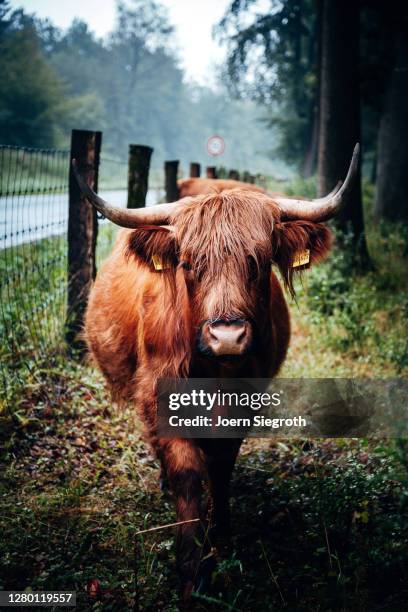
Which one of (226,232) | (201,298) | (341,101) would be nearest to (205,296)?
(201,298)

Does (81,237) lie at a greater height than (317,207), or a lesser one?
lesser

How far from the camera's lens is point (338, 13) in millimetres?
7082

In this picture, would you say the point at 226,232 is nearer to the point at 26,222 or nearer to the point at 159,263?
the point at 159,263

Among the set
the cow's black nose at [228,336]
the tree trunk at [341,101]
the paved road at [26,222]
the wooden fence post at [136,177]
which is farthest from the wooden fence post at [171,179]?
the cow's black nose at [228,336]

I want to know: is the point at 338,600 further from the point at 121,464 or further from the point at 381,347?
the point at 381,347

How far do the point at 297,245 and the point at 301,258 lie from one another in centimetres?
8

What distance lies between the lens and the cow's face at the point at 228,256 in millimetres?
2148

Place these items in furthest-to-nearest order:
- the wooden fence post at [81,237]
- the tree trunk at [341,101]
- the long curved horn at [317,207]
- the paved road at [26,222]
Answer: the tree trunk at [341,101], the wooden fence post at [81,237], the paved road at [26,222], the long curved horn at [317,207]

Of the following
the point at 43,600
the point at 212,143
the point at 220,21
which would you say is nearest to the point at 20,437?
the point at 43,600

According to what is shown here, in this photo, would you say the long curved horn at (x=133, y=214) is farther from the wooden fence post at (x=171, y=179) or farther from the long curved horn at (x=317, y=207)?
the wooden fence post at (x=171, y=179)

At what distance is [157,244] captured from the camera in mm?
2617

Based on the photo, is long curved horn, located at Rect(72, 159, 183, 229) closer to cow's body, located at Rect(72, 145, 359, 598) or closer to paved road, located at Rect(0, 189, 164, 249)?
cow's body, located at Rect(72, 145, 359, 598)

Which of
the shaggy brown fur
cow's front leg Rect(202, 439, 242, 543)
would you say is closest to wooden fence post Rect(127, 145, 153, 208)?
the shaggy brown fur

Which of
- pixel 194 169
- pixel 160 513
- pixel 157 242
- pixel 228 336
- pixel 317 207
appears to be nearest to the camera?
pixel 228 336
